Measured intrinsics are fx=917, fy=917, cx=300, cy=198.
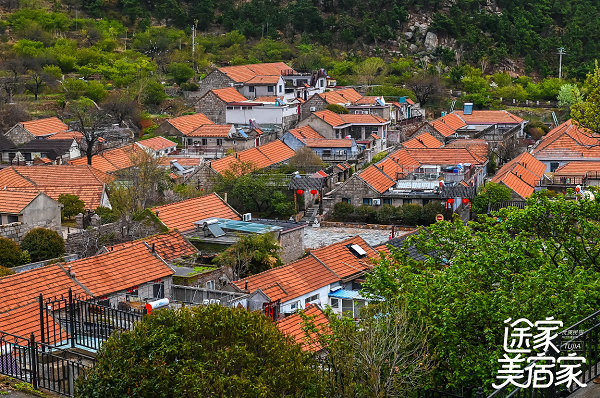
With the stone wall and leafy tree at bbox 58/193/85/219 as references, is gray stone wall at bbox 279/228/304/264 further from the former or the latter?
the stone wall

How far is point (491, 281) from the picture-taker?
14594 mm

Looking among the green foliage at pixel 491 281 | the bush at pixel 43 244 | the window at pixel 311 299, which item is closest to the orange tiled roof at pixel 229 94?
the bush at pixel 43 244

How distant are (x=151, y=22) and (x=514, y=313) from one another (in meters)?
73.2

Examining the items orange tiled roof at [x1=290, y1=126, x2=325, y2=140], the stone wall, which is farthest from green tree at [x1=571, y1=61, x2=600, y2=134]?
orange tiled roof at [x1=290, y1=126, x2=325, y2=140]

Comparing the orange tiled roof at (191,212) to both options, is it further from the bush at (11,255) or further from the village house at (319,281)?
the village house at (319,281)

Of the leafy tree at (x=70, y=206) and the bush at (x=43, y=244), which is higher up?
the bush at (x=43, y=244)

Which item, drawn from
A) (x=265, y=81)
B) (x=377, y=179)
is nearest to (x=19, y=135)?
(x=265, y=81)

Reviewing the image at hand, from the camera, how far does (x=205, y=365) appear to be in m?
11.6

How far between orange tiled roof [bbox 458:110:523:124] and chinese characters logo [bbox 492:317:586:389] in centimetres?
4599

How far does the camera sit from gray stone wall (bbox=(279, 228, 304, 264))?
2995 cm

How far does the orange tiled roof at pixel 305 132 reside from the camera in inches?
1983

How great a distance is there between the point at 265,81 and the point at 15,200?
29926 mm

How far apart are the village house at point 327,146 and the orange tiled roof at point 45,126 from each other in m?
12.2

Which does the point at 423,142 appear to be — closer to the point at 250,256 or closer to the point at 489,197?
the point at 489,197
